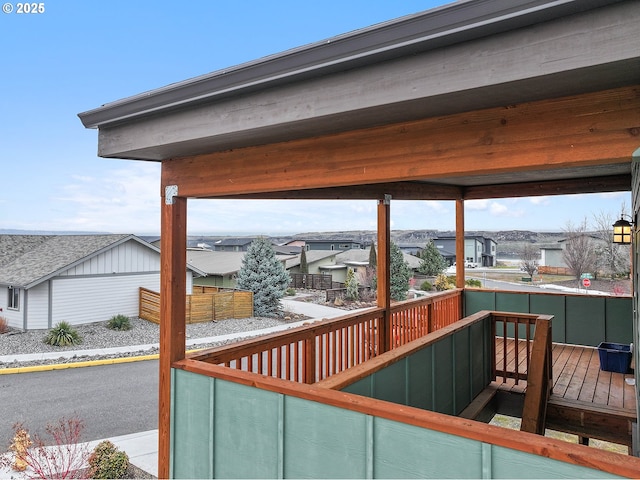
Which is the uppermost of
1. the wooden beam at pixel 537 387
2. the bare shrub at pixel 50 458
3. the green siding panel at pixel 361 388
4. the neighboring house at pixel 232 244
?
the neighboring house at pixel 232 244

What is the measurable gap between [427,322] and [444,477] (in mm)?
4588

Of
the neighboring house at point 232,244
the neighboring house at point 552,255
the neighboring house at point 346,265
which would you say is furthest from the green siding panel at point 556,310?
the neighboring house at point 232,244

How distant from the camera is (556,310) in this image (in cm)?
694

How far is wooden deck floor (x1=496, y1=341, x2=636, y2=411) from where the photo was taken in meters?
4.77

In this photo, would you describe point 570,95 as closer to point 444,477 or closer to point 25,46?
point 444,477

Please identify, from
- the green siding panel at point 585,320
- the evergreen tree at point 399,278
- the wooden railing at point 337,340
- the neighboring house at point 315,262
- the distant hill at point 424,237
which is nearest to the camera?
the wooden railing at point 337,340

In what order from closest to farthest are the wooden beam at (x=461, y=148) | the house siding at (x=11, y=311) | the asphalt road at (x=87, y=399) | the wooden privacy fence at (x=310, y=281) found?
the wooden beam at (x=461, y=148), the asphalt road at (x=87, y=399), the house siding at (x=11, y=311), the wooden privacy fence at (x=310, y=281)

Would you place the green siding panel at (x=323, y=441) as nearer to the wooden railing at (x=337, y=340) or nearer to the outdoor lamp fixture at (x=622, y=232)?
the wooden railing at (x=337, y=340)

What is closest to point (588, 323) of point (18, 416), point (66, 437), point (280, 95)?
point (280, 95)

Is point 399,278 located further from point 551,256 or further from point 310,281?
point 551,256

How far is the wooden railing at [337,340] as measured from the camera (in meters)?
3.48

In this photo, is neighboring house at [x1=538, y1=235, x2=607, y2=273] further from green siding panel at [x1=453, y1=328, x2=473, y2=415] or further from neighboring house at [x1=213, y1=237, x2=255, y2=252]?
green siding panel at [x1=453, y1=328, x2=473, y2=415]

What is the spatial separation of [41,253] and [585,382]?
18.7 m

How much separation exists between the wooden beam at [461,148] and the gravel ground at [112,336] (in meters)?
10.5
